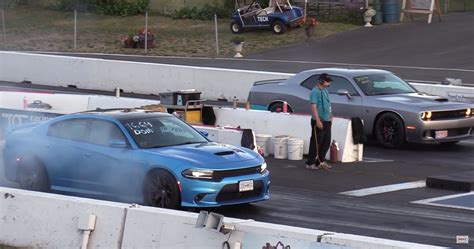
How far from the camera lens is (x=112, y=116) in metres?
13.5

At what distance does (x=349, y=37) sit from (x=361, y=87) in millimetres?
22487

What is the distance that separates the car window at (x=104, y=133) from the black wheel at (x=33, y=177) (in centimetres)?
82

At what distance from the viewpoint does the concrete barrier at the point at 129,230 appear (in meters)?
8.55

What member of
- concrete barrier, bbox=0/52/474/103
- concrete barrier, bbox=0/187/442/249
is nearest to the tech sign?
concrete barrier, bbox=0/187/442/249

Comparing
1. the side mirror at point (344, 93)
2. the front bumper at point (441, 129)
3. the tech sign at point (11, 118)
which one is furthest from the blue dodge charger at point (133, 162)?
the side mirror at point (344, 93)

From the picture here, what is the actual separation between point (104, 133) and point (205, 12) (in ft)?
118

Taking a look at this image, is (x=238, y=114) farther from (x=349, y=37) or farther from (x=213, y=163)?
(x=349, y=37)

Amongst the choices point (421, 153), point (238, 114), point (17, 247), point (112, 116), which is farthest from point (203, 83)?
point (17, 247)

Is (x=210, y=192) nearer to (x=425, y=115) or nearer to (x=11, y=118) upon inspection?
(x=425, y=115)

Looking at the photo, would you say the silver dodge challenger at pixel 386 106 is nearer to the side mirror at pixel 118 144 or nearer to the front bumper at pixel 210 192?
the front bumper at pixel 210 192

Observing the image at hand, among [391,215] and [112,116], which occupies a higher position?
[112,116]

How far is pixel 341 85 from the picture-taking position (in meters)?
19.5

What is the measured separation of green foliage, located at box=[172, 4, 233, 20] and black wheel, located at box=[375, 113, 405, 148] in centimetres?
3014

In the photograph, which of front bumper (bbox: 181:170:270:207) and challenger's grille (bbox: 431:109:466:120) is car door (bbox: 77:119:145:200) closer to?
front bumper (bbox: 181:170:270:207)
